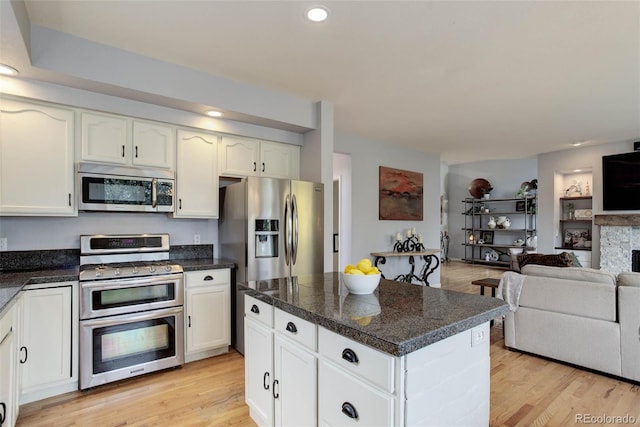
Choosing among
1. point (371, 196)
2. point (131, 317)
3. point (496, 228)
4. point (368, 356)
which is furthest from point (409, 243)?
point (368, 356)

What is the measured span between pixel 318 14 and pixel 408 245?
14.0 ft

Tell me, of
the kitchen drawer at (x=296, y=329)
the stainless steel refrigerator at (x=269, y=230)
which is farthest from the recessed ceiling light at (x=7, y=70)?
the kitchen drawer at (x=296, y=329)

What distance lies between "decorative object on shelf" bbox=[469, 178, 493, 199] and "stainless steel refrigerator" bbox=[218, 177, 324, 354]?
7.14m

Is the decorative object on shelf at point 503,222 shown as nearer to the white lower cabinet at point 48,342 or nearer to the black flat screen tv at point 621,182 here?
the black flat screen tv at point 621,182

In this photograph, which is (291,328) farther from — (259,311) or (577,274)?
(577,274)

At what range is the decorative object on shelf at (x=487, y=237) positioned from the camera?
9277mm

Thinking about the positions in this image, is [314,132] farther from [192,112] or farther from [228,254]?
[228,254]

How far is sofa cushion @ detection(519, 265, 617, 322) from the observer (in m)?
2.76

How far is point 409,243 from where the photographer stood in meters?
5.76

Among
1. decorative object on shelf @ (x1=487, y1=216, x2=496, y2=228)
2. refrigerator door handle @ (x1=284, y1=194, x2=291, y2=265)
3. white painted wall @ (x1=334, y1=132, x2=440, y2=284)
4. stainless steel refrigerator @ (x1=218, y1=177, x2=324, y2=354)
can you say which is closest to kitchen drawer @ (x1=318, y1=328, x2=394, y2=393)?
stainless steel refrigerator @ (x1=218, y1=177, x2=324, y2=354)

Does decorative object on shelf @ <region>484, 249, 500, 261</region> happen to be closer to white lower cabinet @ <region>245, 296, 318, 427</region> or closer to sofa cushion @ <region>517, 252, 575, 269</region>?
sofa cushion @ <region>517, 252, 575, 269</region>

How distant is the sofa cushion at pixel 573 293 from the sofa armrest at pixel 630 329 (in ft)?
0.19

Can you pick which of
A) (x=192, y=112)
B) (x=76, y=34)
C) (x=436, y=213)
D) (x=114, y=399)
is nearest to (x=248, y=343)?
(x=114, y=399)

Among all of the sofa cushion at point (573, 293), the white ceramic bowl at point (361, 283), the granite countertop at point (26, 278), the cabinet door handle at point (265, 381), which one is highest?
the white ceramic bowl at point (361, 283)
